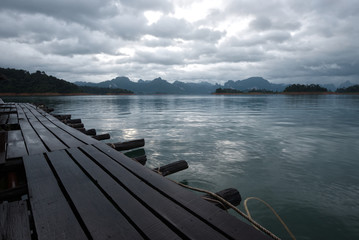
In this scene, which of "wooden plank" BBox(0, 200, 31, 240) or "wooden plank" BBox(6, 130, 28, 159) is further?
"wooden plank" BBox(6, 130, 28, 159)

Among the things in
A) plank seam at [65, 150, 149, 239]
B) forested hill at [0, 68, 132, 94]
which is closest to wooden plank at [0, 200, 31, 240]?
plank seam at [65, 150, 149, 239]

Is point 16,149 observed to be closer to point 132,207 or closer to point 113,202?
point 113,202

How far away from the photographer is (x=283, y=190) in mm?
6695

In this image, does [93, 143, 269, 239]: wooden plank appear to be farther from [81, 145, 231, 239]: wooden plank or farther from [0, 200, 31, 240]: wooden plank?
[0, 200, 31, 240]: wooden plank

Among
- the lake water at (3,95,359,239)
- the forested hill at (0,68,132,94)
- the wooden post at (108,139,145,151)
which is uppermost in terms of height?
the forested hill at (0,68,132,94)

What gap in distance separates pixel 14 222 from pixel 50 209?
389mm

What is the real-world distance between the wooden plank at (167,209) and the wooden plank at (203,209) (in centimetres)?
8

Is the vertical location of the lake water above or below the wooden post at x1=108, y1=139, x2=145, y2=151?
below

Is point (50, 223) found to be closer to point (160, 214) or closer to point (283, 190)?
point (160, 214)

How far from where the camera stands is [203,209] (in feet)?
9.22

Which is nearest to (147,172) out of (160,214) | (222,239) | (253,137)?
(160,214)

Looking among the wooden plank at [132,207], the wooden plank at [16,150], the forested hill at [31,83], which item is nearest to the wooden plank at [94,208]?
the wooden plank at [132,207]

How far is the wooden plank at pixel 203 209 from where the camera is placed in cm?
237

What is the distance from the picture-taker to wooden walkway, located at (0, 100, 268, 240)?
7.70 feet
